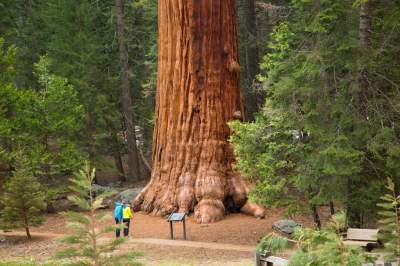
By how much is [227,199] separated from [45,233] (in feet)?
19.7

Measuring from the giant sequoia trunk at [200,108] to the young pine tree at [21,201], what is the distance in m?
4.01

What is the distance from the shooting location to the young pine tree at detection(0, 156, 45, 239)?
16859 mm

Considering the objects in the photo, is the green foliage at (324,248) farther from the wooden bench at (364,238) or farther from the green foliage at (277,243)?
the wooden bench at (364,238)

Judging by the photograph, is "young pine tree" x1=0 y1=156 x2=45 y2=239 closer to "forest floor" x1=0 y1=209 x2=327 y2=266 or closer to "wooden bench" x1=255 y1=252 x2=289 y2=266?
"forest floor" x1=0 y1=209 x2=327 y2=266

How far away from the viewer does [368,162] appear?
1252cm

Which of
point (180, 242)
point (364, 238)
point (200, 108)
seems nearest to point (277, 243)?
point (364, 238)

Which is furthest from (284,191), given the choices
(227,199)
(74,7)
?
(74,7)

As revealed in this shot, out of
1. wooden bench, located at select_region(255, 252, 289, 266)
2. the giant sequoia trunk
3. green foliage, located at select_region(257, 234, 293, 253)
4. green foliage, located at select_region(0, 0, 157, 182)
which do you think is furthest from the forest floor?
green foliage, located at select_region(257, 234, 293, 253)

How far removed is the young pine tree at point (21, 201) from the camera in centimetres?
1686

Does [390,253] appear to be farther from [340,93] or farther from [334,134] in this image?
[340,93]

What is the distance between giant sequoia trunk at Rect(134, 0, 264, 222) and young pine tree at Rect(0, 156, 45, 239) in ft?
13.2

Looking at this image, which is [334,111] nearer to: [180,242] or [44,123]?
[180,242]

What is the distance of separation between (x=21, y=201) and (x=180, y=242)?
16.6 ft

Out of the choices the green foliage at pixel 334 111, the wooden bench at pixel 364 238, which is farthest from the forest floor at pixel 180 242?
the wooden bench at pixel 364 238
